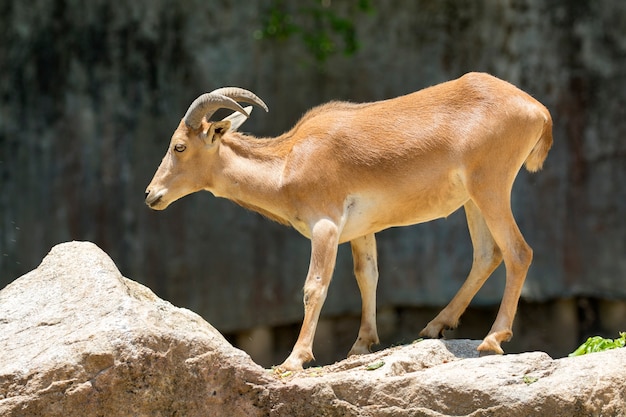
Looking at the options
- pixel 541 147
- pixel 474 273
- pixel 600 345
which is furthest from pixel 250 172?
pixel 600 345

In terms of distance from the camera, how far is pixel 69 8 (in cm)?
1562

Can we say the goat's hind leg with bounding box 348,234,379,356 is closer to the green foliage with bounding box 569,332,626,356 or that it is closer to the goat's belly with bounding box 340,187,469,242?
the goat's belly with bounding box 340,187,469,242

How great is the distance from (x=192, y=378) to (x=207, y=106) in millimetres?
3205

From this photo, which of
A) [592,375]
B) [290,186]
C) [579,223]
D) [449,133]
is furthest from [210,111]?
[579,223]

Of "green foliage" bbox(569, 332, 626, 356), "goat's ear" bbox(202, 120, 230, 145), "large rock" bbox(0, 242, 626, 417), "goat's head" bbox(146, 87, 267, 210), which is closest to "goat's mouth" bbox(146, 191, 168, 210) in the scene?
"goat's head" bbox(146, 87, 267, 210)

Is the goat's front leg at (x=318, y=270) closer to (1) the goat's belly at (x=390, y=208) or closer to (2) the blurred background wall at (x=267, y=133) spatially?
(1) the goat's belly at (x=390, y=208)

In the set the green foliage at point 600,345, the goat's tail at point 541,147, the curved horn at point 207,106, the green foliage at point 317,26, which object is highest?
the green foliage at point 317,26

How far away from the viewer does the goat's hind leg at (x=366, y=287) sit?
9.10 meters

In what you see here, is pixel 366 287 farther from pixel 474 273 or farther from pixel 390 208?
pixel 474 273

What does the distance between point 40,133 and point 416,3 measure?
589 cm

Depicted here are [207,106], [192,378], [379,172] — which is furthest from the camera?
[207,106]

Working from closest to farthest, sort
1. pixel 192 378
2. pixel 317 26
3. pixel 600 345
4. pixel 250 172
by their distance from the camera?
pixel 192 378
pixel 600 345
pixel 250 172
pixel 317 26

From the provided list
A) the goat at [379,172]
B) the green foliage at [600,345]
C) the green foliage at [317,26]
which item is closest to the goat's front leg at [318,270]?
the goat at [379,172]

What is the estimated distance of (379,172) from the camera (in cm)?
893
